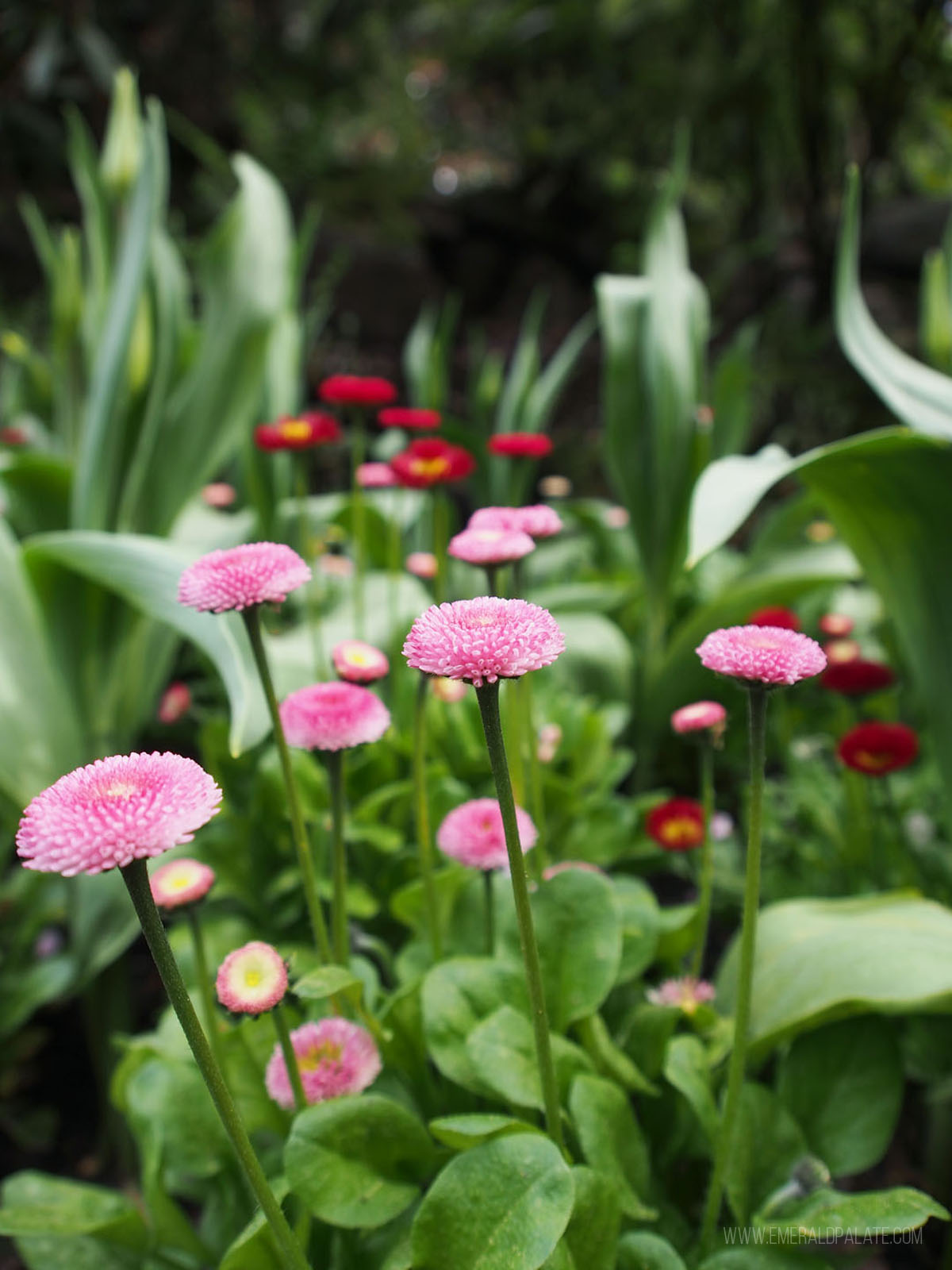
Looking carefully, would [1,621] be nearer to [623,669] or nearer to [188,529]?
[188,529]

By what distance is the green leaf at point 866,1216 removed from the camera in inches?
16.2

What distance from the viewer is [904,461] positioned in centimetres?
62

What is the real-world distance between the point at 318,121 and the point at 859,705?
12.8 feet

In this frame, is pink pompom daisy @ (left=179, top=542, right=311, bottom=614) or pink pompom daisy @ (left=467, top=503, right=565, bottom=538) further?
pink pompom daisy @ (left=467, top=503, right=565, bottom=538)

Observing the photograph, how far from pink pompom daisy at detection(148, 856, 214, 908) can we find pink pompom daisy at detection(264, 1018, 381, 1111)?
0.10 meters

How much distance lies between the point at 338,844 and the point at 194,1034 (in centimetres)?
19

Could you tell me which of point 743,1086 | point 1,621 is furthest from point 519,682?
point 1,621

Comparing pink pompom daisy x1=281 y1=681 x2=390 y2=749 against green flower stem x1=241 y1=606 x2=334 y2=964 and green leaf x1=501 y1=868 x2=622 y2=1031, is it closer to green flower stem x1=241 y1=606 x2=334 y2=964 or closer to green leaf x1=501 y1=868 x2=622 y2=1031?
green flower stem x1=241 y1=606 x2=334 y2=964

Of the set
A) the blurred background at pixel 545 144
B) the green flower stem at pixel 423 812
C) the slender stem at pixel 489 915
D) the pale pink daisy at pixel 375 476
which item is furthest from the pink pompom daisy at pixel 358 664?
the blurred background at pixel 545 144

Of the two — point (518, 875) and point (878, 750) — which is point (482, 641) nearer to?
point (518, 875)

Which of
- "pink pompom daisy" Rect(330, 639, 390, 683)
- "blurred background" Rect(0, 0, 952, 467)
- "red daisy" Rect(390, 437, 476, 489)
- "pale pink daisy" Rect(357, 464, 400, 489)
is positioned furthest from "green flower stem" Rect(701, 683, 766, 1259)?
"blurred background" Rect(0, 0, 952, 467)

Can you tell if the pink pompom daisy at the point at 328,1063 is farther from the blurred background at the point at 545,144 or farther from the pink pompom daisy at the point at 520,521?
the blurred background at the point at 545,144

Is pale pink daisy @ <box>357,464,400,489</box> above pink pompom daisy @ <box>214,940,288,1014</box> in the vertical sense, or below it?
above

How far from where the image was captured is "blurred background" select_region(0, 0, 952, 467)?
8.84 feet
